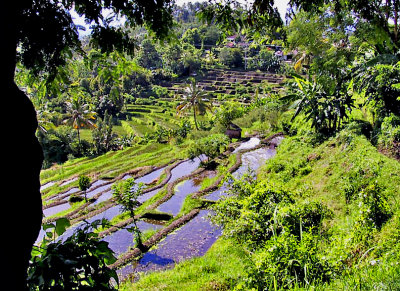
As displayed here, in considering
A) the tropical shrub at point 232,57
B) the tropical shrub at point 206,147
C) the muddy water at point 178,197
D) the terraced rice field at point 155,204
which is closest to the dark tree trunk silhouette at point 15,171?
the terraced rice field at point 155,204

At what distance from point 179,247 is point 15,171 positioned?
961 centimetres

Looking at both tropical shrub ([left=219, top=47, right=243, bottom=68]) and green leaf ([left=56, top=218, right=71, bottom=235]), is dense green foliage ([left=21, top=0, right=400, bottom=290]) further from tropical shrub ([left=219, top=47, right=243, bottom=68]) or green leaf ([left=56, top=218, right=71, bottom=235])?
tropical shrub ([left=219, top=47, right=243, bottom=68])

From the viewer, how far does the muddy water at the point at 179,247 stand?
9.60 meters

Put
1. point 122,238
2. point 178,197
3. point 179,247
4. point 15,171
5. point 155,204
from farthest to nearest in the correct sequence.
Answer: point 178,197
point 155,204
point 122,238
point 179,247
point 15,171

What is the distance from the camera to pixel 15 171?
5.14ft

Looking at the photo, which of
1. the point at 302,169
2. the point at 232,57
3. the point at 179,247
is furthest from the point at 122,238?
the point at 232,57

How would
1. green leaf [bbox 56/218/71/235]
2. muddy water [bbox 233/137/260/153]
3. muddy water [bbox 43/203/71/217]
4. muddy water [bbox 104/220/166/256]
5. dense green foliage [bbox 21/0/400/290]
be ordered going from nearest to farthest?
green leaf [bbox 56/218/71/235] < dense green foliage [bbox 21/0/400/290] < muddy water [bbox 104/220/166/256] < muddy water [bbox 43/203/71/217] < muddy water [bbox 233/137/260/153]

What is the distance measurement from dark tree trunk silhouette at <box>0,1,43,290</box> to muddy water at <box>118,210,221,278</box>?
7417 millimetres

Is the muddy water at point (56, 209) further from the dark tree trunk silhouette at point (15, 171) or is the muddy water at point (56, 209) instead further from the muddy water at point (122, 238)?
the dark tree trunk silhouette at point (15, 171)

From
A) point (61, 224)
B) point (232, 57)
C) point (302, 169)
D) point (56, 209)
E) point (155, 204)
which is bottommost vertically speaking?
point (56, 209)

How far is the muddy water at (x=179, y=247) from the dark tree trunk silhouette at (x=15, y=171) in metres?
7.42

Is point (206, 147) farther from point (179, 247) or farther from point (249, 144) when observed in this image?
point (179, 247)

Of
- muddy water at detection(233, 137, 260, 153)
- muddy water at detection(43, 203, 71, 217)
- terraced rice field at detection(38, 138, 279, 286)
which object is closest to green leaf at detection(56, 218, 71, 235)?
terraced rice field at detection(38, 138, 279, 286)

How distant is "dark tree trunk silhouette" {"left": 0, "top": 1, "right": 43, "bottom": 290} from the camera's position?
1488 millimetres
